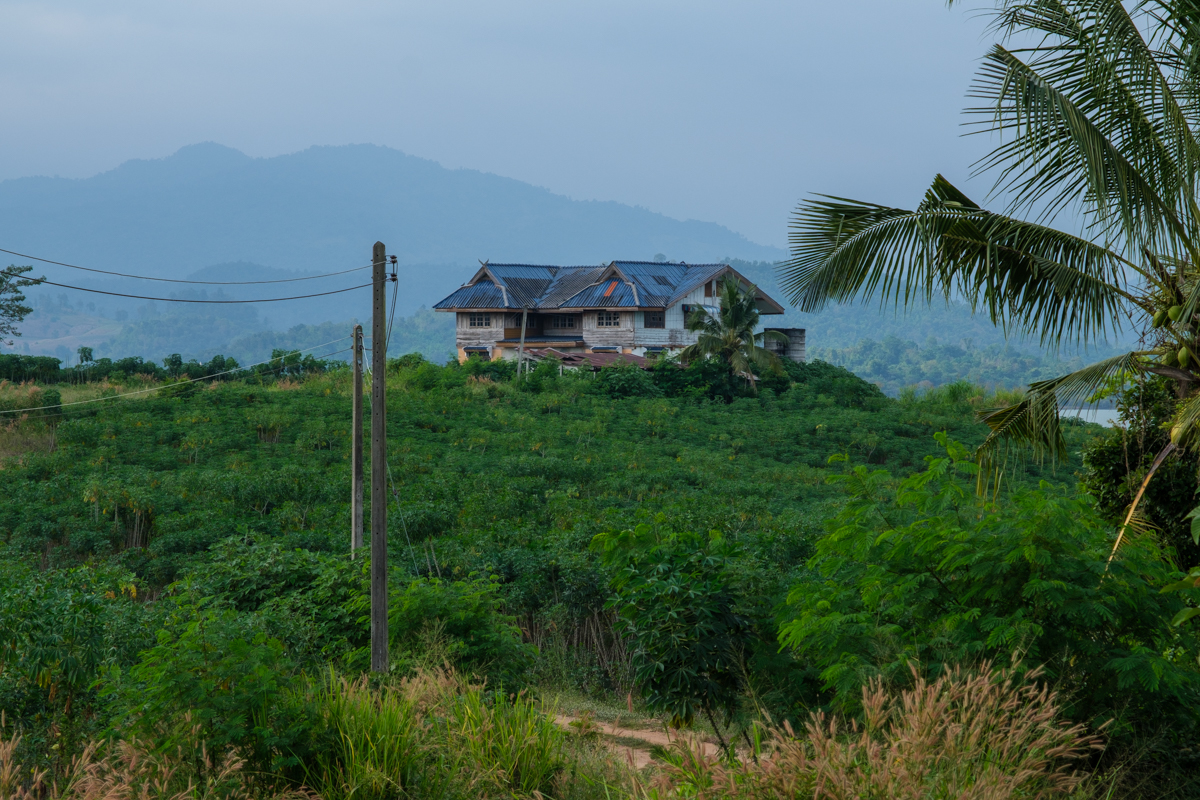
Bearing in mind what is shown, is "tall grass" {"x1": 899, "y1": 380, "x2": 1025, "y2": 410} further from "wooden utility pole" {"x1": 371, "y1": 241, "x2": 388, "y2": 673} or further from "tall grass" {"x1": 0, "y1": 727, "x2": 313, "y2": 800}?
"tall grass" {"x1": 0, "y1": 727, "x2": 313, "y2": 800}

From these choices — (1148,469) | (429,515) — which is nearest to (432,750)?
(1148,469)

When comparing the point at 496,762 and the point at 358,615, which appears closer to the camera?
the point at 496,762

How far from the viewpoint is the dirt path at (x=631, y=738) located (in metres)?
8.78

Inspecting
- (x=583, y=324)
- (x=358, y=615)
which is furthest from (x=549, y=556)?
(x=583, y=324)

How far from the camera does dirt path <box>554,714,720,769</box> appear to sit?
8.78m

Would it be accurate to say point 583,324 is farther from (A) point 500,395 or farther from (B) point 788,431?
(B) point 788,431

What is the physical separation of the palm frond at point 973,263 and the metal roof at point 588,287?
35.1m

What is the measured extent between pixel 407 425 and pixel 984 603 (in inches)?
952

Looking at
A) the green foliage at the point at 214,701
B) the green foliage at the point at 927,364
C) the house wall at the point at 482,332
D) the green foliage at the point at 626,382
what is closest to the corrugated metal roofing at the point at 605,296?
the house wall at the point at 482,332

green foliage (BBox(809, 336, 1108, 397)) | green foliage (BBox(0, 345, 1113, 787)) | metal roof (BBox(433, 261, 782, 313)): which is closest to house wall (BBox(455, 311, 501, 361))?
metal roof (BBox(433, 261, 782, 313))

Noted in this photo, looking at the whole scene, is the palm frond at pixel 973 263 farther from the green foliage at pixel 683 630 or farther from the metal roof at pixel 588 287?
the metal roof at pixel 588 287

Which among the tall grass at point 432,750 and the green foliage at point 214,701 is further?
the tall grass at point 432,750

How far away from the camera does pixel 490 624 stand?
33.2ft

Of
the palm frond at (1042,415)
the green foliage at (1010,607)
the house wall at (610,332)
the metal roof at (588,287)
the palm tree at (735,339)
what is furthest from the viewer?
the metal roof at (588,287)
